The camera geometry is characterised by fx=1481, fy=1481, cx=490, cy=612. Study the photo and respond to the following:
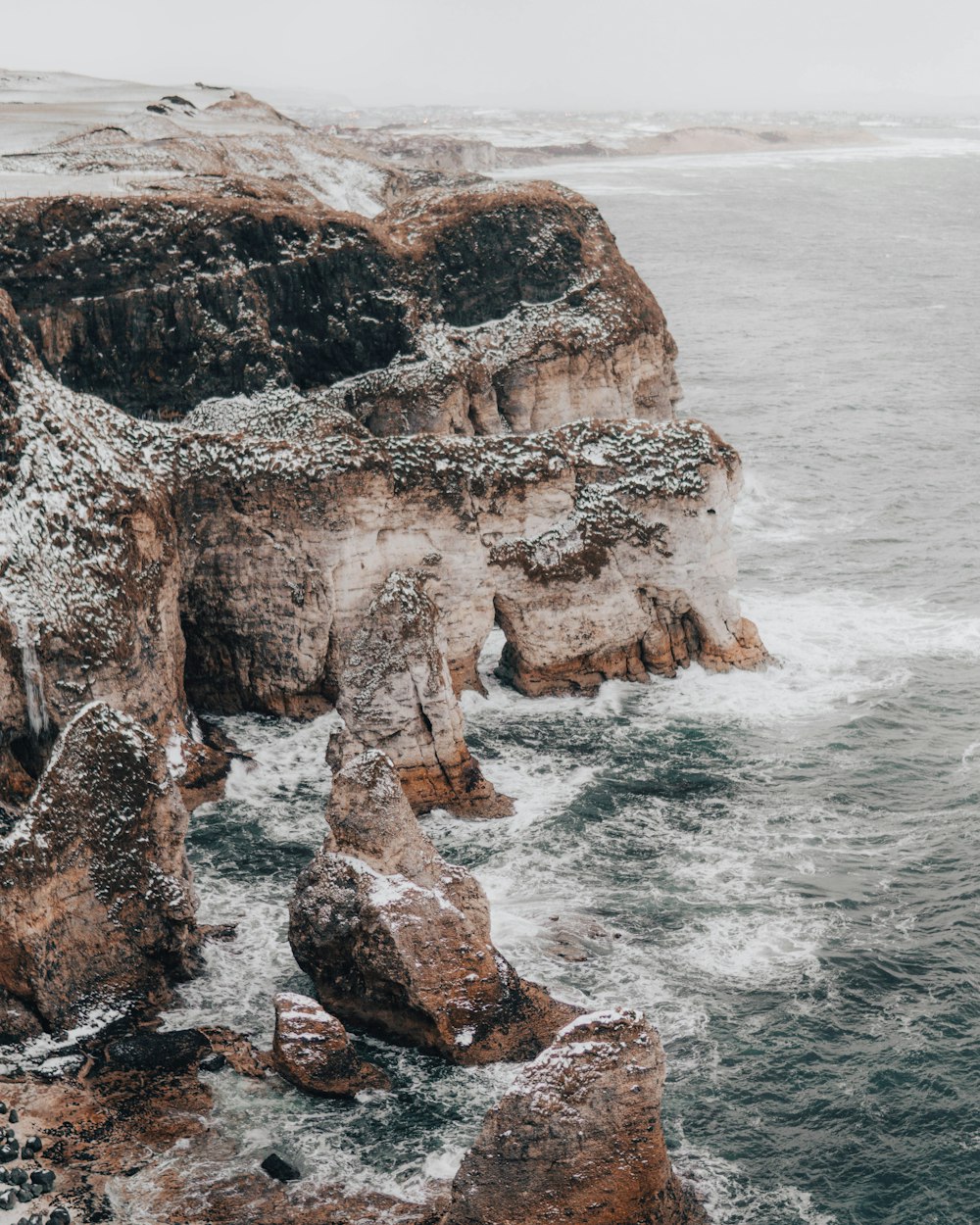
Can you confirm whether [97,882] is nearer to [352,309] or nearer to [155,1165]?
[155,1165]

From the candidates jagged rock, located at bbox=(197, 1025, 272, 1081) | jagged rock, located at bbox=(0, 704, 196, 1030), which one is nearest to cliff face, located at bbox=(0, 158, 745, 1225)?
jagged rock, located at bbox=(0, 704, 196, 1030)

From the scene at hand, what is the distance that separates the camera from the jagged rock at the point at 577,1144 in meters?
25.6

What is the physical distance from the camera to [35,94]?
115 m

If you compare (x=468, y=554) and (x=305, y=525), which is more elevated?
(x=305, y=525)

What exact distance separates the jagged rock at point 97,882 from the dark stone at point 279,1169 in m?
6.44

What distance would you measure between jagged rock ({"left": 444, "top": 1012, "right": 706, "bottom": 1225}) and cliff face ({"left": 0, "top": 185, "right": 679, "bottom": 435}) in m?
28.1

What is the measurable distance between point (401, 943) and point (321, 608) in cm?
1701

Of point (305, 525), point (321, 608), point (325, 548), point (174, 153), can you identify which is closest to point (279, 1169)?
point (321, 608)

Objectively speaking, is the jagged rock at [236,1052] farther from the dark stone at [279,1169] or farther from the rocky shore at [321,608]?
the dark stone at [279,1169]

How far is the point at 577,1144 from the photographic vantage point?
2573 centimetres

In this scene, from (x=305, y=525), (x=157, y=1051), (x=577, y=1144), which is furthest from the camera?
(x=305, y=525)

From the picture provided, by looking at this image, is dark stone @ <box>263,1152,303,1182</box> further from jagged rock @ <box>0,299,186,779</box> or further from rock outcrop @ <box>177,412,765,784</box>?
rock outcrop @ <box>177,412,765,784</box>

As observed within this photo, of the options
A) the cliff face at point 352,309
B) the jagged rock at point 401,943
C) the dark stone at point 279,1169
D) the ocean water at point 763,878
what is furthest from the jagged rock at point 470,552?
the dark stone at point 279,1169

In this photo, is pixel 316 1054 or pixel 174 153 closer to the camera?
pixel 316 1054
